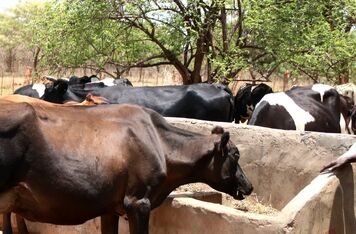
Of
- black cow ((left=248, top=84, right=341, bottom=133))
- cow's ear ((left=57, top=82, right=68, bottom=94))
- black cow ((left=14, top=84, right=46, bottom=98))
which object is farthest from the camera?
black cow ((left=14, top=84, right=46, bottom=98))

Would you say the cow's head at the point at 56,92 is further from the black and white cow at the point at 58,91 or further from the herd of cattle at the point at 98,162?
the herd of cattle at the point at 98,162

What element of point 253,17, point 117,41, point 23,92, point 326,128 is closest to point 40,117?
point 326,128

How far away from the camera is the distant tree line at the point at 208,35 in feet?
41.7

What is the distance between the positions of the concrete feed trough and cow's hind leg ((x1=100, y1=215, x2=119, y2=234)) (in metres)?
0.43

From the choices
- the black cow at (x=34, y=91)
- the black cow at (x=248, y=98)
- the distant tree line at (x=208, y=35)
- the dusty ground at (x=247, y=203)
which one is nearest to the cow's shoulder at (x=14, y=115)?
the dusty ground at (x=247, y=203)

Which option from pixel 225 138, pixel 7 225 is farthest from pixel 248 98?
pixel 225 138

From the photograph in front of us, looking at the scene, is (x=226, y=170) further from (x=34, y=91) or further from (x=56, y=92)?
(x=34, y=91)

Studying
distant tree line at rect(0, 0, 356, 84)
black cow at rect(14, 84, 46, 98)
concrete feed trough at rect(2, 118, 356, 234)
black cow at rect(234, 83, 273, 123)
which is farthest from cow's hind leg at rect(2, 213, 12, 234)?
black cow at rect(234, 83, 273, 123)

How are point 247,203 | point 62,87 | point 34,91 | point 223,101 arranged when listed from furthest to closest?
point 34,91, point 62,87, point 223,101, point 247,203

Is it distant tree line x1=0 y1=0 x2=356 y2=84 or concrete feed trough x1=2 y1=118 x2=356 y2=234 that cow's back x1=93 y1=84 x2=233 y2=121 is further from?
concrete feed trough x1=2 y1=118 x2=356 y2=234

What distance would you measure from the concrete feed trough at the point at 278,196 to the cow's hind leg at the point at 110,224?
427 mm

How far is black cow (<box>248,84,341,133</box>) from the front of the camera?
30.2 ft

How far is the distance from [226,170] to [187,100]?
5.45 meters

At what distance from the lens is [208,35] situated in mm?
14297
